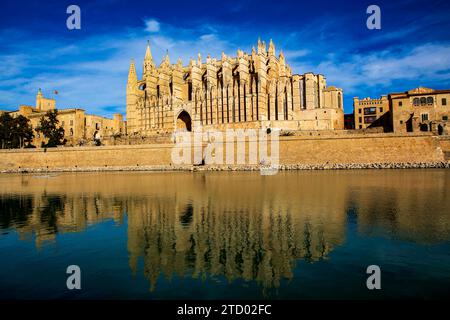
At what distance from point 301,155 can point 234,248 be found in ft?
91.7

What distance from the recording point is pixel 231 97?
160 ft

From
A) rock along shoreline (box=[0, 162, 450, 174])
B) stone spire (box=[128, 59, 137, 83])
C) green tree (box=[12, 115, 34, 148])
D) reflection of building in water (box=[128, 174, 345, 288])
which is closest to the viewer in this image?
reflection of building in water (box=[128, 174, 345, 288])

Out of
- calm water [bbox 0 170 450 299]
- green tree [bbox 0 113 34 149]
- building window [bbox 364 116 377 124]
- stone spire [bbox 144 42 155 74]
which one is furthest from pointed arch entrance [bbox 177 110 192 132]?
calm water [bbox 0 170 450 299]

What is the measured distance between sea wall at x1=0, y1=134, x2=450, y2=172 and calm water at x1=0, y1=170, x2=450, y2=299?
18413 millimetres

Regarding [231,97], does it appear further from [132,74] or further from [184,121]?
[132,74]

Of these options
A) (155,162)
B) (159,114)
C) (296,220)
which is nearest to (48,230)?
(296,220)

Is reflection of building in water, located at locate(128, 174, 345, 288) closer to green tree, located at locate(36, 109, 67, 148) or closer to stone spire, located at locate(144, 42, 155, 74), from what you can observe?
green tree, located at locate(36, 109, 67, 148)

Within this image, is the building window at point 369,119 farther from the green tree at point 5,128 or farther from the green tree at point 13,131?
the green tree at point 5,128

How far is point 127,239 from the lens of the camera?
362 inches

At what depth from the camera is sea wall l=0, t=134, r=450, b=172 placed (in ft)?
103

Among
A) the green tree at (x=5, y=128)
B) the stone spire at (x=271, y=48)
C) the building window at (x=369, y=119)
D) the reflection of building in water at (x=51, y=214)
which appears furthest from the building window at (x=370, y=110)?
Answer: the green tree at (x=5, y=128)

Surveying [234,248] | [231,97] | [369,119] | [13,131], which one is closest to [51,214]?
[234,248]

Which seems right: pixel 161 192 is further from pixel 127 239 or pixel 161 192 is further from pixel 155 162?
pixel 155 162
